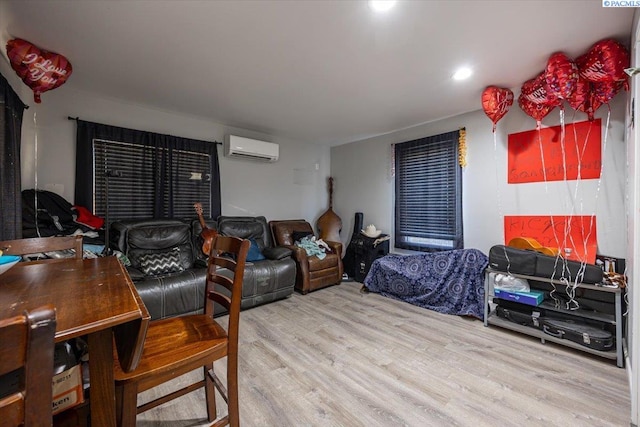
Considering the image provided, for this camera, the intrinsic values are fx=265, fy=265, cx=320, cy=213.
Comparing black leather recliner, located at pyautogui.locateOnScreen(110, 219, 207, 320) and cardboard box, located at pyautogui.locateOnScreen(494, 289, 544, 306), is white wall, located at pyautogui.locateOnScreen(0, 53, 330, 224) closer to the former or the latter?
black leather recliner, located at pyautogui.locateOnScreen(110, 219, 207, 320)

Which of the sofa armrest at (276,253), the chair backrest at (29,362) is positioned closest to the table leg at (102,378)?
the chair backrest at (29,362)

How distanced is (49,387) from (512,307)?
10.1ft

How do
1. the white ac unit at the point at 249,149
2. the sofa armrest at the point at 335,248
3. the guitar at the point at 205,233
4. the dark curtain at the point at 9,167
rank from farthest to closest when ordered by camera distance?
1. the sofa armrest at the point at 335,248
2. the white ac unit at the point at 249,149
3. the guitar at the point at 205,233
4. the dark curtain at the point at 9,167

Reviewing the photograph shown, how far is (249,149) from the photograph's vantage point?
3840 mm

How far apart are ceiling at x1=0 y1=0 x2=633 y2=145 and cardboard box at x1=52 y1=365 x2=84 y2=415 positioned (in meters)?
1.91

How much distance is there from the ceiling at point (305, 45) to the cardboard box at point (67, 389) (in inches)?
75.2

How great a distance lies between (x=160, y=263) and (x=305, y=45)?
8.22 feet

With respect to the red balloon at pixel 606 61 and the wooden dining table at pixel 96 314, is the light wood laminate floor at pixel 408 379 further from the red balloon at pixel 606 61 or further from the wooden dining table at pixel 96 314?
the red balloon at pixel 606 61

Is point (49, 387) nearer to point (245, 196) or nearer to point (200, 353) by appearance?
point (200, 353)

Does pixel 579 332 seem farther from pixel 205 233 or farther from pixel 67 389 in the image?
pixel 205 233

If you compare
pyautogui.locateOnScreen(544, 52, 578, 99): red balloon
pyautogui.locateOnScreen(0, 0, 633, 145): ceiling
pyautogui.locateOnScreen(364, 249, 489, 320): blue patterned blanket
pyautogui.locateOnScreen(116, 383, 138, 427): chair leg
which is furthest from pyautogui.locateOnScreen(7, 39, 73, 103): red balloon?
pyautogui.locateOnScreen(544, 52, 578, 99): red balloon

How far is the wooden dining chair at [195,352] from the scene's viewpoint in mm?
967

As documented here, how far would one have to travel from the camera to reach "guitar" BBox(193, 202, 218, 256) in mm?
3107

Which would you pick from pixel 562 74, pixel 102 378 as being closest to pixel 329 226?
pixel 562 74
